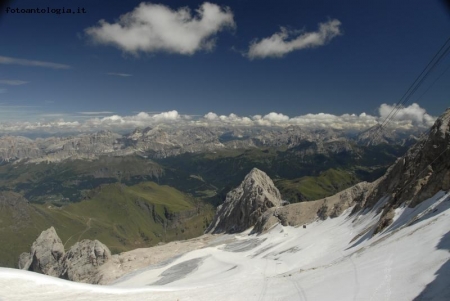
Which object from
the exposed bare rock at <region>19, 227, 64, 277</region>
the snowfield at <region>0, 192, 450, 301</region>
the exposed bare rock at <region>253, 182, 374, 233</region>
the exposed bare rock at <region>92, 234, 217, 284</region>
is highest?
A: the snowfield at <region>0, 192, 450, 301</region>

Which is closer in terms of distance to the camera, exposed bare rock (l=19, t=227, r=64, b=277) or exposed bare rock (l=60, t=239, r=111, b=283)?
exposed bare rock (l=60, t=239, r=111, b=283)

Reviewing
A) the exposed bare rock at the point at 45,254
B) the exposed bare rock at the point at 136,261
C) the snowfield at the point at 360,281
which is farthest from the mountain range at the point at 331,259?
the exposed bare rock at the point at 45,254

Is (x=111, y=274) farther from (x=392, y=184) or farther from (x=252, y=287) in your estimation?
(x=392, y=184)

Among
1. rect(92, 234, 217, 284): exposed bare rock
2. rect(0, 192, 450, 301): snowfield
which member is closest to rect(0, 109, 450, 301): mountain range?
rect(0, 192, 450, 301): snowfield

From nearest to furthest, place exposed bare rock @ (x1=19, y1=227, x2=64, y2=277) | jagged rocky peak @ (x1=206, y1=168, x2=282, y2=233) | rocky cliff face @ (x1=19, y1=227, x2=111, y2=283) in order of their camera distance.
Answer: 1. rocky cliff face @ (x1=19, y1=227, x2=111, y2=283)
2. jagged rocky peak @ (x1=206, y1=168, x2=282, y2=233)
3. exposed bare rock @ (x1=19, y1=227, x2=64, y2=277)

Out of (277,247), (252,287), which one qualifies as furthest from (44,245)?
(252,287)

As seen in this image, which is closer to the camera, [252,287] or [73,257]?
[252,287]

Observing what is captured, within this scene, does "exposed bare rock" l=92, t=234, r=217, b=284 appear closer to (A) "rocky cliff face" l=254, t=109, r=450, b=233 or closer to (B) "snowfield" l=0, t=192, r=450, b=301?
(A) "rocky cliff face" l=254, t=109, r=450, b=233

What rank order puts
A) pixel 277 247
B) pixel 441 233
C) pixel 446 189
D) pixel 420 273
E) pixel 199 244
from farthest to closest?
pixel 199 244 → pixel 277 247 → pixel 446 189 → pixel 441 233 → pixel 420 273

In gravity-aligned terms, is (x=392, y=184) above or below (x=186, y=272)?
above
